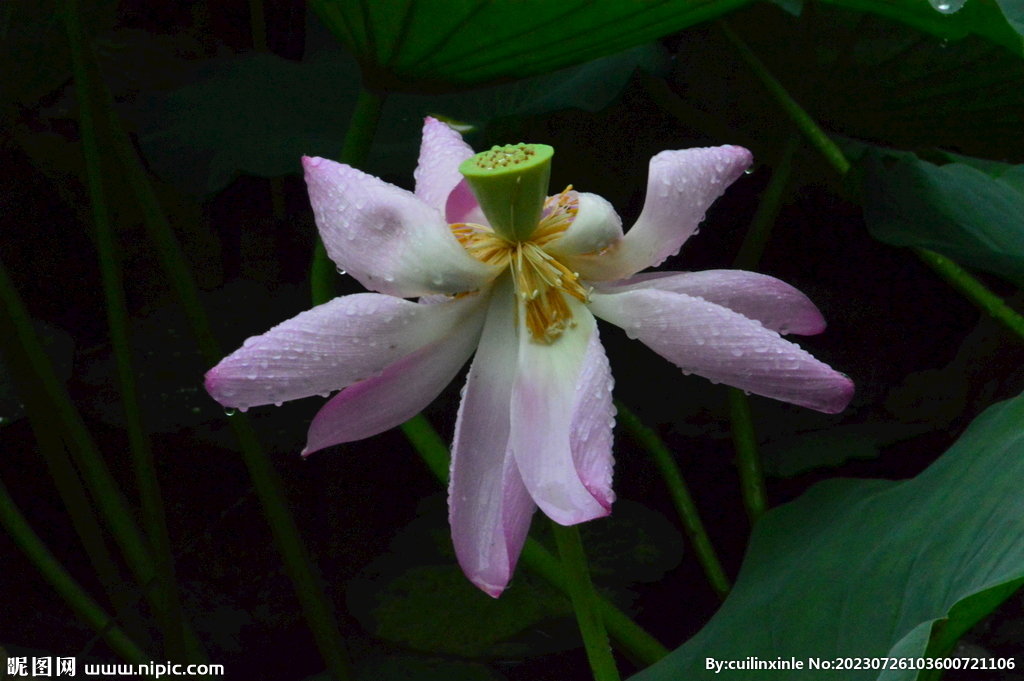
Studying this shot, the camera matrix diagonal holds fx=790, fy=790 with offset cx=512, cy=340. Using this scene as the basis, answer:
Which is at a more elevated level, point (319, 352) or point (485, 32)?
point (485, 32)

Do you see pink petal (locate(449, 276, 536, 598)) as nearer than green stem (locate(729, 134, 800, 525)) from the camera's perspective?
Yes

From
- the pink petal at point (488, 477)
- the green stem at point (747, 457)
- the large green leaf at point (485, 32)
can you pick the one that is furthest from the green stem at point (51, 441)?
the green stem at point (747, 457)

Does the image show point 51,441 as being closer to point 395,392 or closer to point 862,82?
point 395,392

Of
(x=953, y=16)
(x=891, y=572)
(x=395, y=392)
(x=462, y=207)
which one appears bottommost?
(x=891, y=572)

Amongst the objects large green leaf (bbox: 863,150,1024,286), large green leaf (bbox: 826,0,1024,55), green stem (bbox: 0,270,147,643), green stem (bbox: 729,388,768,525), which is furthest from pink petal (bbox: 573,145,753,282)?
green stem (bbox: 0,270,147,643)

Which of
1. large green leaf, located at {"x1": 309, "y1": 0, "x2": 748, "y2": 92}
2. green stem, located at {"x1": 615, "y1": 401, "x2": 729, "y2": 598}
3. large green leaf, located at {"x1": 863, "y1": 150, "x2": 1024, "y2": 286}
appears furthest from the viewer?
green stem, located at {"x1": 615, "y1": 401, "x2": 729, "y2": 598}

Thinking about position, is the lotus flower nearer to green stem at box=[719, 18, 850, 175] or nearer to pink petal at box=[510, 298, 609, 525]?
pink petal at box=[510, 298, 609, 525]

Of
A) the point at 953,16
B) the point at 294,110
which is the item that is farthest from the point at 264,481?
the point at 953,16
